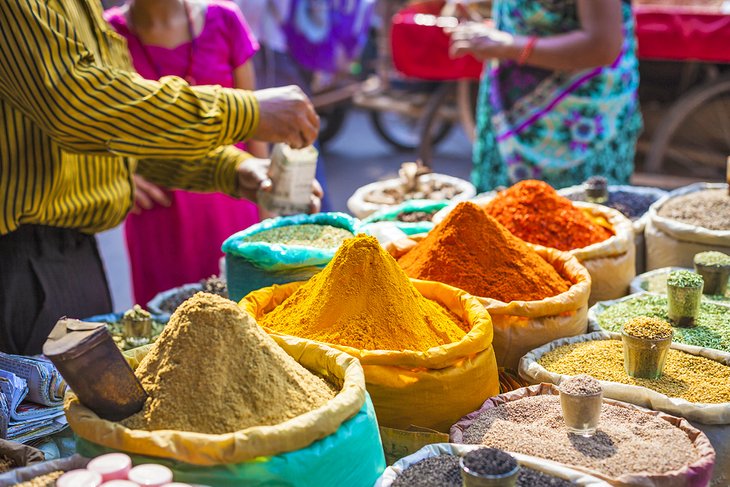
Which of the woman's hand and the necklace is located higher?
the necklace

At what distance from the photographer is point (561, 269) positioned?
A: 149 cm

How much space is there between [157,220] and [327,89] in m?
4.48

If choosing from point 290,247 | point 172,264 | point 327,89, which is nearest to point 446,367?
point 290,247

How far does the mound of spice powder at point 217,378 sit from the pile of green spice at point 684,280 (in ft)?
2.44

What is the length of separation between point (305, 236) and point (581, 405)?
0.68 m

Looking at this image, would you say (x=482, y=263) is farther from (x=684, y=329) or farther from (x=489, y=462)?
(x=489, y=462)

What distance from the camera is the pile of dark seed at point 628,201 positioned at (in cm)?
211

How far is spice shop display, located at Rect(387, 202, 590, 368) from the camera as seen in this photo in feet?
4.31

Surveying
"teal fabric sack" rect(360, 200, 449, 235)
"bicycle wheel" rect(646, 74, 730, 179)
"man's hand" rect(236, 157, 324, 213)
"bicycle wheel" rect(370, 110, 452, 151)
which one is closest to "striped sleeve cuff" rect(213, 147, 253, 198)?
"man's hand" rect(236, 157, 324, 213)

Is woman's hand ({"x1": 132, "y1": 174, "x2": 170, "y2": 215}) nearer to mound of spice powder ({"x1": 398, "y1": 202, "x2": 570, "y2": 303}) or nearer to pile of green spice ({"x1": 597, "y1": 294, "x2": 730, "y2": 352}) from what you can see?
mound of spice powder ({"x1": 398, "y1": 202, "x2": 570, "y2": 303})

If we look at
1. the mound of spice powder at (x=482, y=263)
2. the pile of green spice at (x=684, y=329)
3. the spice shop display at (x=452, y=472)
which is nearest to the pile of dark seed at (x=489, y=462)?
the spice shop display at (x=452, y=472)

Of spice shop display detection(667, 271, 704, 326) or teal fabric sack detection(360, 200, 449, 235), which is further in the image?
teal fabric sack detection(360, 200, 449, 235)

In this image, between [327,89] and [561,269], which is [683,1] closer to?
[327,89]

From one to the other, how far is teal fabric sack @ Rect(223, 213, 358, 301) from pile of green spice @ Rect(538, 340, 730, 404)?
43cm
